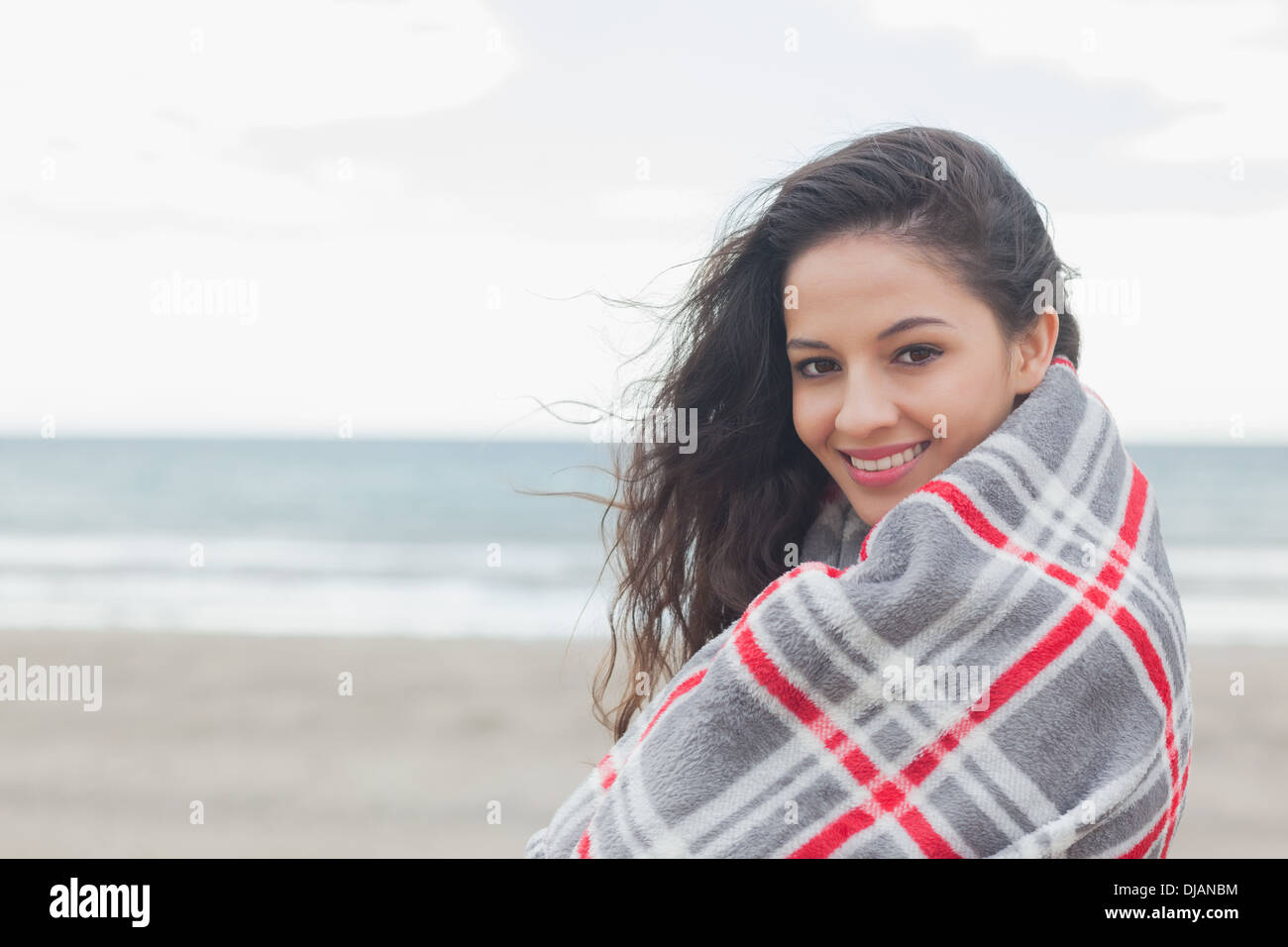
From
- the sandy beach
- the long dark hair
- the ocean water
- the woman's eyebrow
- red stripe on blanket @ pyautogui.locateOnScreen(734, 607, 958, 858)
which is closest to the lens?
red stripe on blanket @ pyautogui.locateOnScreen(734, 607, 958, 858)

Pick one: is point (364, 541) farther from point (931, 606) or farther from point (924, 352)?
point (931, 606)

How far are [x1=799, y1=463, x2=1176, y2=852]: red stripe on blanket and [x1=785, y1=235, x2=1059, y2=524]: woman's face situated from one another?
18 centimetres

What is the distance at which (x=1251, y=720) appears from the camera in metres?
7.19

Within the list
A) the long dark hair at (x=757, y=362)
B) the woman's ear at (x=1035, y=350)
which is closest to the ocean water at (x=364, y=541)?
the long dark hair at (x=757, y=362)

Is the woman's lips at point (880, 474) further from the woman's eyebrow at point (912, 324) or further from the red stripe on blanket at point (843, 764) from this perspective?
the red stripe on blanket at point (843, 764)

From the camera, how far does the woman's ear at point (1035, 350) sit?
1.62 metres

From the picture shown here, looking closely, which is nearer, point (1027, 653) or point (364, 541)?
point (1027, 653)

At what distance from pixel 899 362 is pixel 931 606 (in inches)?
15.7

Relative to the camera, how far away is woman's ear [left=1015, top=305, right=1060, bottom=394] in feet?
5.30

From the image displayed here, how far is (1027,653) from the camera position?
1303mm

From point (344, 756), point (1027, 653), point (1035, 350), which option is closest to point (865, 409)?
point (1035, 350)

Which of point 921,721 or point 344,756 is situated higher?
point 921,721

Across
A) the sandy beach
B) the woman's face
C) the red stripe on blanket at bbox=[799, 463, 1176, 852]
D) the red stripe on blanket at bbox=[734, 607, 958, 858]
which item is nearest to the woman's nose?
the woman's face

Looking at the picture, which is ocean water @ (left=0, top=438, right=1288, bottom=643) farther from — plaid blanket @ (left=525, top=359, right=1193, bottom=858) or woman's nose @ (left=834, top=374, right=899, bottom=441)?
plaid blanket @ (left=525, top=359, right=1193, bottom=858)
